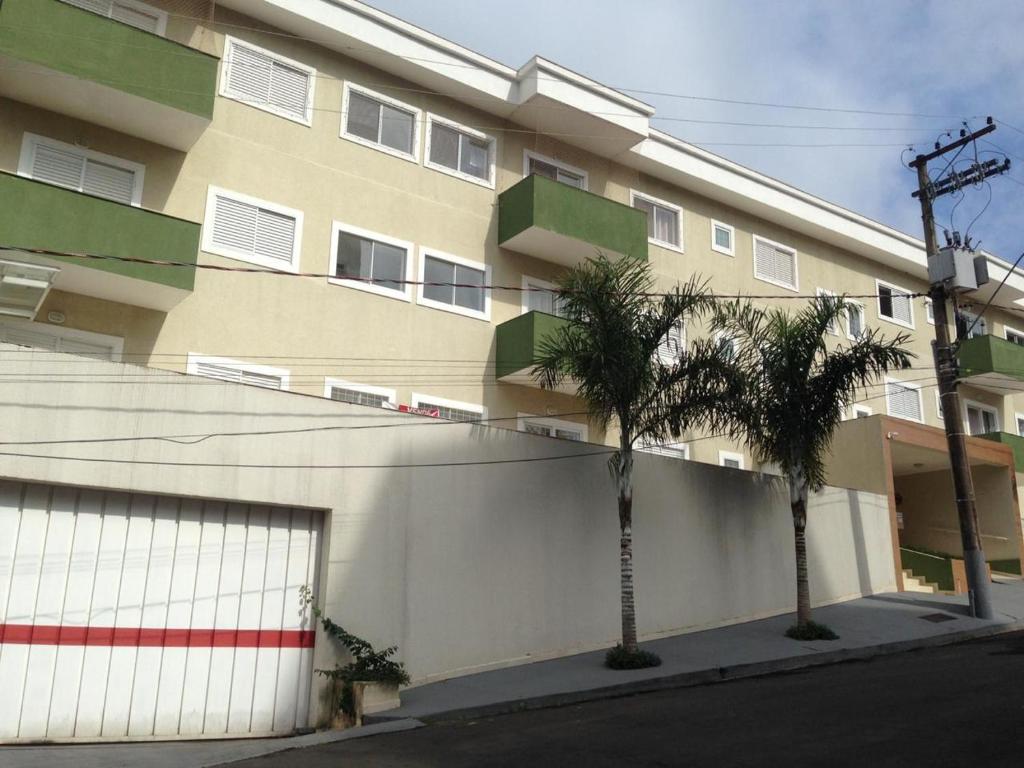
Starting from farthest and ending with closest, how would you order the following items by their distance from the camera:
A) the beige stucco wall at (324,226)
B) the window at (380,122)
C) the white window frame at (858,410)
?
the white window frame at (858,410) → the window at (380,122) → the beige stucco wall at (324,226)

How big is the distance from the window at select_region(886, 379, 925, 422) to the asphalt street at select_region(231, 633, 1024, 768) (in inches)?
633

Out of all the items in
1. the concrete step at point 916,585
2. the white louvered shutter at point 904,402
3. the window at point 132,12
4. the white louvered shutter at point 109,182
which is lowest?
the concrete step at point 916,585

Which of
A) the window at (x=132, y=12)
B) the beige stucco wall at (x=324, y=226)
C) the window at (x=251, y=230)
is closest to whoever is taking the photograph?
the beige stucco wall at (x=324, y=226)

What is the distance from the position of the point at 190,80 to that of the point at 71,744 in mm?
10152

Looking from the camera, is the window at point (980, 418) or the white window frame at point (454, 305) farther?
the window at point (980, 418)

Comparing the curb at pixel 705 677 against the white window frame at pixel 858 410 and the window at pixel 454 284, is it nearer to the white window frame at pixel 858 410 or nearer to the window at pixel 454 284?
the window at pixel 454 284

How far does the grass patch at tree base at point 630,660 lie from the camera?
1384 cm

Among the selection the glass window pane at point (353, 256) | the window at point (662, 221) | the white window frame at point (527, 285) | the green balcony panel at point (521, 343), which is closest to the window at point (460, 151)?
the white window frame at point (527, 285)

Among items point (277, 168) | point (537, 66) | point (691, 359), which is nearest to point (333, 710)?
point (691, 359)

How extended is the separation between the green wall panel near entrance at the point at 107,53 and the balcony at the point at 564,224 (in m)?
6.77

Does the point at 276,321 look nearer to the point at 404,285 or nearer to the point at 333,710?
the point at 404,285

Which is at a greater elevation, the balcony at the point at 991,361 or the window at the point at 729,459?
the balcony at the point at 991,361

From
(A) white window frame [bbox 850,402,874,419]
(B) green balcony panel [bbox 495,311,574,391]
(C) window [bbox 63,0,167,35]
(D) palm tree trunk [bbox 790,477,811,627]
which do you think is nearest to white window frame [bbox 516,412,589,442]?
(B) green balcony panel [bbox 495,311,574,391]

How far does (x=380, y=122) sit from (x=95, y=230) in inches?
273
